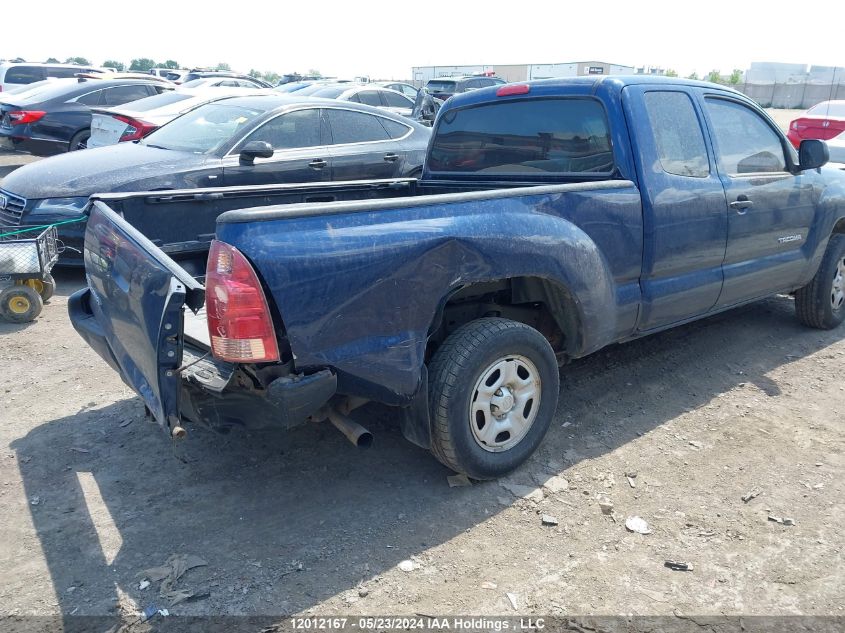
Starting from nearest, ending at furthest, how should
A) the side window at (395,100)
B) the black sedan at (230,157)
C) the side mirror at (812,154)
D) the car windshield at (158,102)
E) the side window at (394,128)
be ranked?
the side mirror at (812,154) → the black sedan at (230,157) → the side window at (394,128) → the car windshield at (158,102) → the side window at (395,100)

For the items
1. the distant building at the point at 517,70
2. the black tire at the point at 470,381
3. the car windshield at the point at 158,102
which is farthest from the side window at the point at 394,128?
the distant building at the point at 517,70

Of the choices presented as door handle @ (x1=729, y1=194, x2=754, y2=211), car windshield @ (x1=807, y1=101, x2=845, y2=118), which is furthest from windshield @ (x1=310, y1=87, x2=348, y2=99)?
door handle @ (x1=729, y1=194, x2=754, y2=211)

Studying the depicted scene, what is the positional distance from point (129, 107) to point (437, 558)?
8.92m

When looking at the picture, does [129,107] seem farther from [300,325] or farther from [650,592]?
[650,592]

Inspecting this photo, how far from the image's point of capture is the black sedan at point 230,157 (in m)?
6.54

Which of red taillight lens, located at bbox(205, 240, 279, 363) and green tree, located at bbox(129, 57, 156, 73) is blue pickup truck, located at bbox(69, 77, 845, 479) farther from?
green tree, located at bbox(129, 57, 156, 73)

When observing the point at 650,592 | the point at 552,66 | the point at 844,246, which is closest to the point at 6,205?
the point at 650,592

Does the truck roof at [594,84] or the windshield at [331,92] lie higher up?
the truck roof at [594,84]

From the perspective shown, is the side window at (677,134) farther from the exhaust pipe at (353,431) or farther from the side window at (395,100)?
the side window at (395,100)

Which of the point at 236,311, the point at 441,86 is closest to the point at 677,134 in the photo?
the point at 236,311

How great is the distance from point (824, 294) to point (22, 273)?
21.0 ft

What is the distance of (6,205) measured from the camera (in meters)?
6.79

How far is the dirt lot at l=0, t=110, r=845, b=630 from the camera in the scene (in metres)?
2.76

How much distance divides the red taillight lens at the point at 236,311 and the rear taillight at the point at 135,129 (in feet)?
23.4
